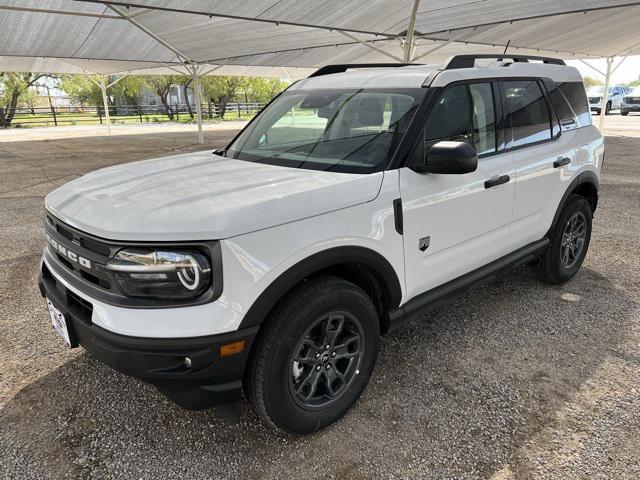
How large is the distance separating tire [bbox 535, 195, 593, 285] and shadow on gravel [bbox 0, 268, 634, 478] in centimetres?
70

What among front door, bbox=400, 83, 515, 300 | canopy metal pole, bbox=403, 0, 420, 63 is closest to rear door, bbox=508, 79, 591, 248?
front door, bbox=400, 83, 515, 300

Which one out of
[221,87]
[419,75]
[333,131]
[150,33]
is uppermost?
[221,87]

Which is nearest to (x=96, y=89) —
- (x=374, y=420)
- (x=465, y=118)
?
(x=465, y=118)

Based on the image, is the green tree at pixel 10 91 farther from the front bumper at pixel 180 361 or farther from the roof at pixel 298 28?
the front bumper at pixel 180 361

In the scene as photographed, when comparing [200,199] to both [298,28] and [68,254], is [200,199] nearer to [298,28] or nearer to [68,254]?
[68,254]

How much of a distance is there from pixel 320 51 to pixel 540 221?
527 inches

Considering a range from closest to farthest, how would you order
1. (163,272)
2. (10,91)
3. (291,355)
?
(163,272) < (291,355) < (10,91)

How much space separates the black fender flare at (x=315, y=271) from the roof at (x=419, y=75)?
1.13 metres

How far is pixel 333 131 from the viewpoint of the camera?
2.90 metres

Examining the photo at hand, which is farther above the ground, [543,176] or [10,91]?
[10,91]

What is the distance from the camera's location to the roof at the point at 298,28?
866 centimetres

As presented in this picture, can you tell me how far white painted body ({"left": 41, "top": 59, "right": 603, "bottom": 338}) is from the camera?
1.88 meters

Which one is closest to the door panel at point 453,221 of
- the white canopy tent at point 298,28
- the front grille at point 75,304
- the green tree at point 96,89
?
the front grille at point 75,304

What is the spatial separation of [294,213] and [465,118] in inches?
58.7
